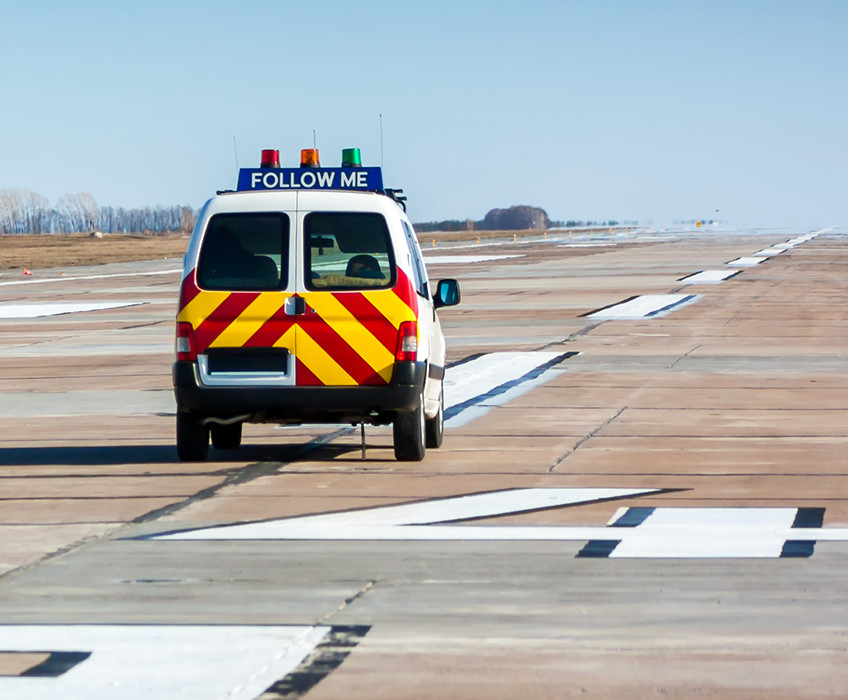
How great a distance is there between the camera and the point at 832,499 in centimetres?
1024

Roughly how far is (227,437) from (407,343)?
2204 millimetres

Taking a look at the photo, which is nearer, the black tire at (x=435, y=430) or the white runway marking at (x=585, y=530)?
the white runway marking at (x=585, y=530)

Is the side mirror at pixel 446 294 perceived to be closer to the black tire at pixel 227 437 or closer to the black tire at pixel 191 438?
the black tire at pixel 227 437

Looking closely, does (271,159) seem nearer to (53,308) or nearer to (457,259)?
(53,308)

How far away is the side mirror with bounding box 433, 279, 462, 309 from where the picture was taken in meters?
12.9

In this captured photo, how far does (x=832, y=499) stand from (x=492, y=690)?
16.6ft

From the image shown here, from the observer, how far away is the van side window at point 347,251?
11.8m

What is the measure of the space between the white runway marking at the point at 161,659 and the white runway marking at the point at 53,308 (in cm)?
2893

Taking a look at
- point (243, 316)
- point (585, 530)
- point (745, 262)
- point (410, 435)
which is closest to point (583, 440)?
point (410, 435)

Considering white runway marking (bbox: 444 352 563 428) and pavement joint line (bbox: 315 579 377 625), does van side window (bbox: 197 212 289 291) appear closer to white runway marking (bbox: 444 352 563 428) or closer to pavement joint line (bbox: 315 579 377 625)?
white runway marking (bbox: 444 352 563 428)

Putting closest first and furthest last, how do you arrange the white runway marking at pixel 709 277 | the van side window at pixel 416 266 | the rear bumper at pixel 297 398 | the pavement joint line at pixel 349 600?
1. the pavement joint line at pixel 349 600
2. the rear bumper at pixel 297 398
3. the van side window at pixel 416 266
4. the white runway marking at pixel 709 277

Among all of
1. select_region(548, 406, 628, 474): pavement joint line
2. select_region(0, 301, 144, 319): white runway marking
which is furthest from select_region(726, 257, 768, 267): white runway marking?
select_region(548, 406, 628, 474): pavement joint line

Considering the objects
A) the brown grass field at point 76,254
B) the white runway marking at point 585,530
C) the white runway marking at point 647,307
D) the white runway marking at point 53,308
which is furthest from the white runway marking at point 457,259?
the white runway marking at point 585,530

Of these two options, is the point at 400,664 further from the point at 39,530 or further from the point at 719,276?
the point at 719,276
